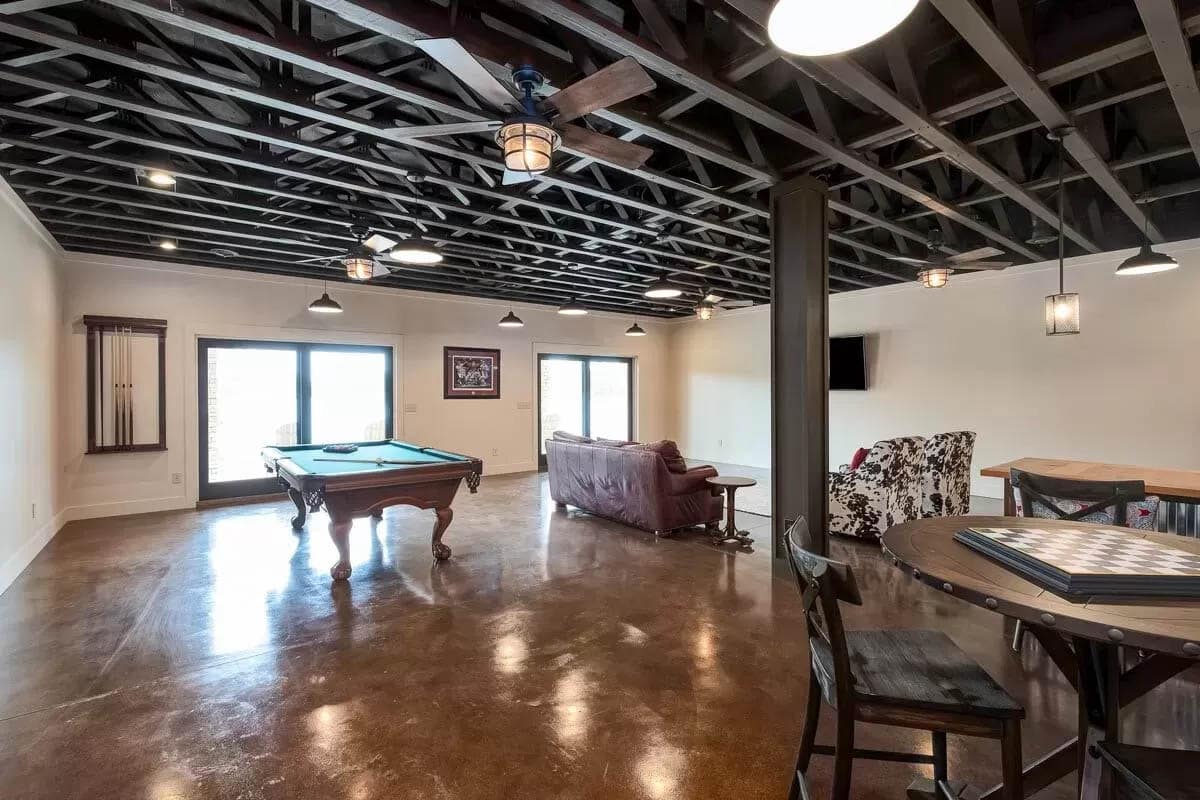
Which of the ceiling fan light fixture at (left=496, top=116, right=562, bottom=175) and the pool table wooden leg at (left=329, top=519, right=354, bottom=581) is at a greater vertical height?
the ceiling fan light fixture at (left=496, top=116, right=562, bottom=175)

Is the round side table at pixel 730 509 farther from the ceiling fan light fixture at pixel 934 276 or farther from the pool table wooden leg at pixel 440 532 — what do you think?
the ceiling fan light fixture at pixel 934 276

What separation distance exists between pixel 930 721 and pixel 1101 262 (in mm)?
A: 6960

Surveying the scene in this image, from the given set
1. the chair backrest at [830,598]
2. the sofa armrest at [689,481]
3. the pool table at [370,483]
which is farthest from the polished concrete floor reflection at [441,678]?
the sofa armrest at [689,481]

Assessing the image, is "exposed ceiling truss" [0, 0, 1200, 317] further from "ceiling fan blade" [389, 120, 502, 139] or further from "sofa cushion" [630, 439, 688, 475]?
"sofa cushion" [630, 439, 688, 475]

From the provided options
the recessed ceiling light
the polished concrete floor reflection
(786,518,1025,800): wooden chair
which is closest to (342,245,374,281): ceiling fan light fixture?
the recessed ceiling light

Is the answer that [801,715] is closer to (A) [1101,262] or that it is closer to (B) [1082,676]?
(B) [1082,676]

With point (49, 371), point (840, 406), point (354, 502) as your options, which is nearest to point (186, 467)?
point (49, 371)

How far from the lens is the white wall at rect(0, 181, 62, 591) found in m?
4.02

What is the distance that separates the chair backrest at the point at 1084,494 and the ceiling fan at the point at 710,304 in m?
5.06

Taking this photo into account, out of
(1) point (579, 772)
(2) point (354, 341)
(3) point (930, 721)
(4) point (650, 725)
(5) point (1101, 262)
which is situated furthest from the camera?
(2) point (354, 341)

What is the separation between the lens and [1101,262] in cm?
610

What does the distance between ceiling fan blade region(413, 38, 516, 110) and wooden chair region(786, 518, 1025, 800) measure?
1.96 metres

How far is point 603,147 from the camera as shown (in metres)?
2.72

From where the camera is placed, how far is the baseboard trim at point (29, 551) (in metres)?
3.92
